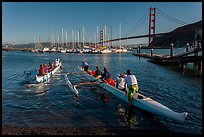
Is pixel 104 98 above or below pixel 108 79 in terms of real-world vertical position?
below

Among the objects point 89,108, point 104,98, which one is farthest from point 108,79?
point 89,108

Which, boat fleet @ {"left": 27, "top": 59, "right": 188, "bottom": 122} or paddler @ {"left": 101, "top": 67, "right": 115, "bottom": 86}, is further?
paddler @ {"left": 101, "top": 67, "right": 115, "bottom": 86}

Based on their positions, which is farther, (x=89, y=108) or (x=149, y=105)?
(x=89, y=108)

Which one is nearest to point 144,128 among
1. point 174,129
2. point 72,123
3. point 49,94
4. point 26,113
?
point 174,129

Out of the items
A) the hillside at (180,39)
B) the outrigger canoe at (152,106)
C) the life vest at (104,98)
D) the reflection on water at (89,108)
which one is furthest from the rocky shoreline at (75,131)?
the hillside at (180,39)

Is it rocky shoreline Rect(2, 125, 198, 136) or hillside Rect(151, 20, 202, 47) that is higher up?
hillside Rect(151, 20, 202, 47)

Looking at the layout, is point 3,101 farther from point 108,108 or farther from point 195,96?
point 195,96

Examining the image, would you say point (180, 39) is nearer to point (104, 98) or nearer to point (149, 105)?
point (104, 98)

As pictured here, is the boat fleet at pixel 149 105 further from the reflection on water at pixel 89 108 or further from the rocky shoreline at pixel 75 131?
the rocky shoreline at pixel 75 131

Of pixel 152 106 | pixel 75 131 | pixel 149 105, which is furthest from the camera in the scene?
pixel 149 105

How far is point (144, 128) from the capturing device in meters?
8.75

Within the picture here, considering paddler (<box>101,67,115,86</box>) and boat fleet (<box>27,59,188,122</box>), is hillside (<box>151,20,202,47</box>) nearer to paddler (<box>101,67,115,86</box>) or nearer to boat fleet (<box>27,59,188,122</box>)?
paddler (<box>101,67,115,86</box>)

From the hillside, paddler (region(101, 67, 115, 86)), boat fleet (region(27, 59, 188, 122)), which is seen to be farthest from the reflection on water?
the hillside

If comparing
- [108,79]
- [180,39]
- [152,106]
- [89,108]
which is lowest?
[89,108]
